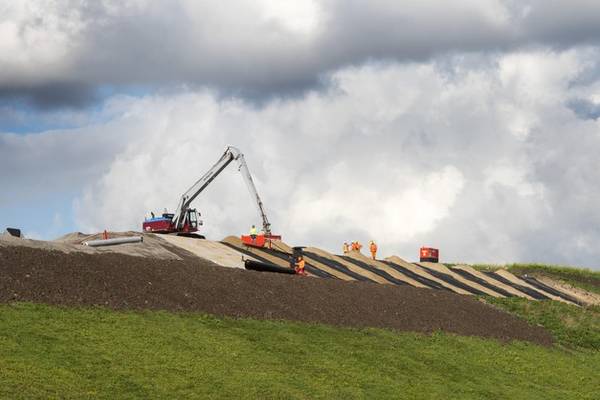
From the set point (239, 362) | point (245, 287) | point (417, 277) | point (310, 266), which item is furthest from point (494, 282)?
point (239, 362)

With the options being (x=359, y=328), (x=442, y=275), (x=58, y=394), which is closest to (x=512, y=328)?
(x=359, y=328)

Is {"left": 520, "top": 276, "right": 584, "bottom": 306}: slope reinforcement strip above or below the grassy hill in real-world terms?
below

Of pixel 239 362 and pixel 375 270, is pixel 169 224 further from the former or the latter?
pixel 239 362

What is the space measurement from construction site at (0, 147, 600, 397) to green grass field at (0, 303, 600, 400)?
3.66 feet

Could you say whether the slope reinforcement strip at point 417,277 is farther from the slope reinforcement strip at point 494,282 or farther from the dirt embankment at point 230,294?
the dirt embankment at point 230,294

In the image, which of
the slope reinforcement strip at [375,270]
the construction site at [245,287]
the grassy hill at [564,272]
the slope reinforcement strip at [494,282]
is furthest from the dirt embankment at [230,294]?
the grassy hill at [564,272]

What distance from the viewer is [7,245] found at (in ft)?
114

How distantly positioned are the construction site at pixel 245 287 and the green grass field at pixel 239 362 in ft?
3.66

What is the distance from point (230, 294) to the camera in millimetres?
36312

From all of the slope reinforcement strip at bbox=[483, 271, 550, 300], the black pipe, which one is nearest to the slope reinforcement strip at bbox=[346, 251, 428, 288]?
the slope reinforcement strip at bbox=[483, 271, 550, 300]

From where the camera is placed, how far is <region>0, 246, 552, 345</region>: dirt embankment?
3166cm

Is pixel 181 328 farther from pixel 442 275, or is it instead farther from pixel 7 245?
pixel 442 275

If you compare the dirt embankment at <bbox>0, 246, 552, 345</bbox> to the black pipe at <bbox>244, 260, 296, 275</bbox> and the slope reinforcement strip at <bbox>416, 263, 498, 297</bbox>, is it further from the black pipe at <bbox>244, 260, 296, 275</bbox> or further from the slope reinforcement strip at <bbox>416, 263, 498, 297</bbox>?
the slope reinforcement strip at <bbox>416, 263, 498, 297</bbox>

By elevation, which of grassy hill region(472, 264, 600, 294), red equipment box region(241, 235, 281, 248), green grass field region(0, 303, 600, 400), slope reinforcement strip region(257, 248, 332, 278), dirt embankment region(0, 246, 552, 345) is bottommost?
green grass field region(0, 303, 600, 400)
